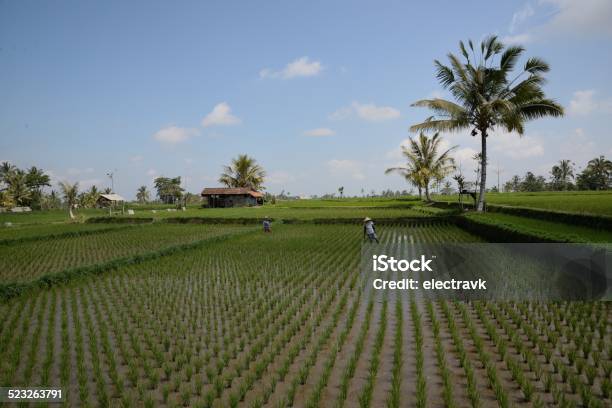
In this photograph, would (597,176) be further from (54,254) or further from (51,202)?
(51,202)

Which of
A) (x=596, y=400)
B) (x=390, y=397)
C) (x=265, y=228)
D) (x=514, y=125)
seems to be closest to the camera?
(x=596, y=400)

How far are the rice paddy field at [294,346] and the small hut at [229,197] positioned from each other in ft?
114

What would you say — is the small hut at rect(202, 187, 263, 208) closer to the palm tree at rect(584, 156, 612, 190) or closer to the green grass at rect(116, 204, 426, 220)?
the green grass at rect(116, 204, 426, 220)

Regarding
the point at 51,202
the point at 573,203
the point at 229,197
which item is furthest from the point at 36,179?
the point at 573,203

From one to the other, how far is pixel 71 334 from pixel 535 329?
5854mm

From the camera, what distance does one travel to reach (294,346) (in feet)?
14.2

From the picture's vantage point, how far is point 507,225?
11336mm

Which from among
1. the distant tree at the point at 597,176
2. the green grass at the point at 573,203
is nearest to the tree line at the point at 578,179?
the distant tree at the point at 597,176

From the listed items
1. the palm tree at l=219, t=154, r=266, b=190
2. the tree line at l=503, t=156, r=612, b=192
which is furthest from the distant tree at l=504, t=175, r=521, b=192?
the palm tree at l=219, t=154, r=266, b=190

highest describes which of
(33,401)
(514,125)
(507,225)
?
(514,125)

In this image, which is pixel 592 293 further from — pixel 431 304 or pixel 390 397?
pixel 390 397

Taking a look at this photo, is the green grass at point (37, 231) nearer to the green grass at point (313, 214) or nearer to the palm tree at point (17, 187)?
the green grass at point (313, 214)

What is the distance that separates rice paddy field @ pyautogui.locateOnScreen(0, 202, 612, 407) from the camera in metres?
3.31

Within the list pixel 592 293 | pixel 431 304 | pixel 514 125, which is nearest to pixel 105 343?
pixel 431 304
